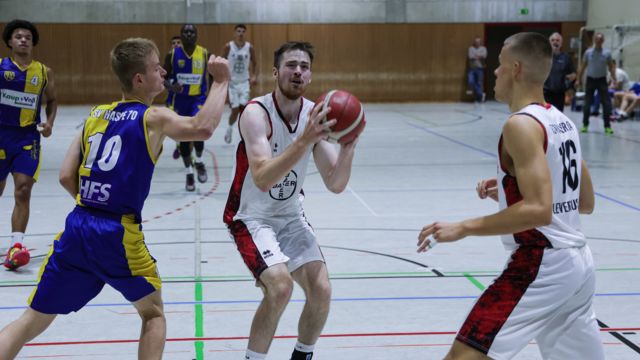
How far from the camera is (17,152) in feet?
22.9

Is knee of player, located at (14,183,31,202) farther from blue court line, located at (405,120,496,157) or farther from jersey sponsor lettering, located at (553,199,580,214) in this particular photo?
blue court line, located at (405,120,496,157)

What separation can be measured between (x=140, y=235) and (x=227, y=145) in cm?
1227

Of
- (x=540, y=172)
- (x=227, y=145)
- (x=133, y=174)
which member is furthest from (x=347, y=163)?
(x=227, y=145)

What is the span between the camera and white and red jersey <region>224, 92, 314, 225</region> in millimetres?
4434

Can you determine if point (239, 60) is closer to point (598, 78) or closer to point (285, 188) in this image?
point (598, 78)

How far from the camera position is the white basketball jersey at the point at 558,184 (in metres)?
3.26

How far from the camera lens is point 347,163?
4.28m

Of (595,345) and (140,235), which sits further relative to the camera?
(140,235)

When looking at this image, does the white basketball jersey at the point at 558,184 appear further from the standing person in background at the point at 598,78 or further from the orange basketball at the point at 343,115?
the standing person in background at the point at 598,78

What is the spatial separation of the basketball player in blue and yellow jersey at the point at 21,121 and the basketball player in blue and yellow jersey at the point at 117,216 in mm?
3189

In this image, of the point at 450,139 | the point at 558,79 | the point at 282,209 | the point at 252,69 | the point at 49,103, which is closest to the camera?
the point at 282,209

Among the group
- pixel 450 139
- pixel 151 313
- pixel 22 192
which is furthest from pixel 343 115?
pixel 450 139

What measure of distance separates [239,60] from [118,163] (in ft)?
41.7

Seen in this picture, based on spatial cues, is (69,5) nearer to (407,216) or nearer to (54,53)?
(54,53)
